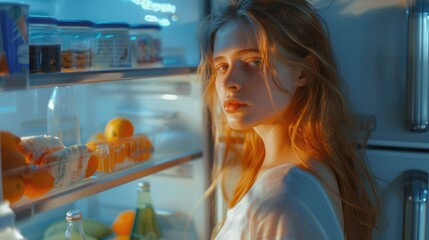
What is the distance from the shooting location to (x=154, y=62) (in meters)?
1.53

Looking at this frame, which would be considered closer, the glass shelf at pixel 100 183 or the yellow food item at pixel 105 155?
the glass shelf at pixel 100 183

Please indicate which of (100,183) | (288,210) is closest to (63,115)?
(100,183)

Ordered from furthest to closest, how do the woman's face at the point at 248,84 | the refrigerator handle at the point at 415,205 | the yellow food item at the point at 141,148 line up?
the yellow food item at the point at 141,148
the refrigerator handle at the point at 415,205
the woman's face at the point at 248,84

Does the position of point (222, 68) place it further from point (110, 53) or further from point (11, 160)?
point (11, 160)

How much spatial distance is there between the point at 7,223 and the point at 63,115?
693mm

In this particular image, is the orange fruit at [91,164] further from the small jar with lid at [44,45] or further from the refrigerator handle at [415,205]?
the refrigerator handle at [415,205]

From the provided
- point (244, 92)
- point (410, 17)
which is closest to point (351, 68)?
point (410, 17)

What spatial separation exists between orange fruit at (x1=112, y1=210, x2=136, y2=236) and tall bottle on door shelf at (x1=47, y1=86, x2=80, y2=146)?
28cm

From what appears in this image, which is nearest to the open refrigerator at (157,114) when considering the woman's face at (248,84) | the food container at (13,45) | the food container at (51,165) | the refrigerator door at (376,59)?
the food container at (51,165)

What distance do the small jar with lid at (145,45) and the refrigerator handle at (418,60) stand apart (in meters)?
0.62

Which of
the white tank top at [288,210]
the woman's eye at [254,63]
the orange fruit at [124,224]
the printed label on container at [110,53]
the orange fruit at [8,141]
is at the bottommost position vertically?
the orange fruit at [124,224]

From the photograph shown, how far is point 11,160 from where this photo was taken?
101 centimetres

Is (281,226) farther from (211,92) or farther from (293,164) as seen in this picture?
(211,92)

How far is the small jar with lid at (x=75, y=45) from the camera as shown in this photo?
1.26m
